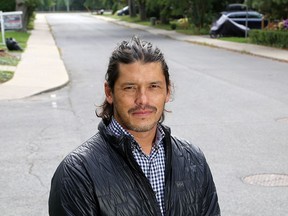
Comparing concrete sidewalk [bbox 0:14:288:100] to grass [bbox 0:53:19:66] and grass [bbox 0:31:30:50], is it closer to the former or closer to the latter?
grass [bbox 0:53:19:66]

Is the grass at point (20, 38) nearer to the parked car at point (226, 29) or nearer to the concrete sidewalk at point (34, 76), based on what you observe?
the concrete sidewalk at point (34, 76)

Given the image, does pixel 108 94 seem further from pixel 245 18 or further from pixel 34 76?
pixel 245 18

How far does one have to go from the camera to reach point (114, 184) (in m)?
2.12

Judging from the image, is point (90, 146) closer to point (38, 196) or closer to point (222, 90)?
point (38, 196)

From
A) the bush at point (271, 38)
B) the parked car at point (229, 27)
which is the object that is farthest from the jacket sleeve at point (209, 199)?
the parked car at point (229, 27)

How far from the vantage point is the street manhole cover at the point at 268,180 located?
20.7ft

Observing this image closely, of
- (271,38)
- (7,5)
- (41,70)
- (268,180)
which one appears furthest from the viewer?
(7,5)

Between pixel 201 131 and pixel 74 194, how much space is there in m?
7.11

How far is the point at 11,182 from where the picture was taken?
21.4ft

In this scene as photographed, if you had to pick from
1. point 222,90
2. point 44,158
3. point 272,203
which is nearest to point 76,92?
point 222,90

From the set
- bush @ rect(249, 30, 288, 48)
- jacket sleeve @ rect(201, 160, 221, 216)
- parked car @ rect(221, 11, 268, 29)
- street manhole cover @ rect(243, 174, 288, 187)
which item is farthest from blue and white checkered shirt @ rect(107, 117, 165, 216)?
parked car @ rect(221, 11, 268, 29)

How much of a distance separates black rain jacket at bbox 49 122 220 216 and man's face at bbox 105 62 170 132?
0.09m

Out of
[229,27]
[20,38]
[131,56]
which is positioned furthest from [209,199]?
[229,27]

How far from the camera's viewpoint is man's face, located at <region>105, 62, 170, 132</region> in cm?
221
